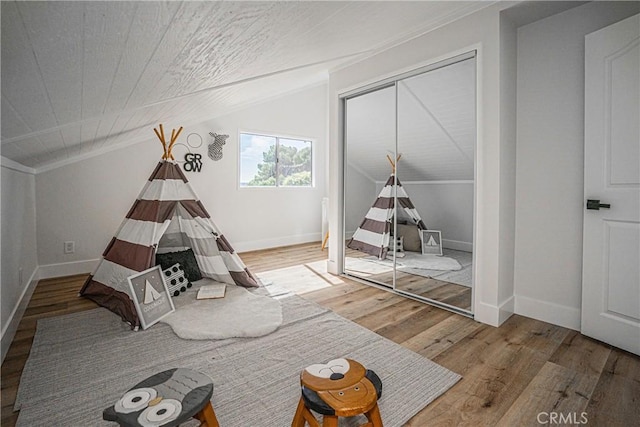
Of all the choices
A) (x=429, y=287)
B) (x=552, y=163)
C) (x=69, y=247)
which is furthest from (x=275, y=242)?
(x=552, y=163)

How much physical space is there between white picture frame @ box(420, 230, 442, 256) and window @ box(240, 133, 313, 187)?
314cm

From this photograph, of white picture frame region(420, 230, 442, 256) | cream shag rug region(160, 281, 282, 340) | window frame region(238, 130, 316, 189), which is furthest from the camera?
window frame region(238, 130, 316, 189)

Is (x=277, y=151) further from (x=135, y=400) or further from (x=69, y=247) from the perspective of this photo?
(x=135, y=400)

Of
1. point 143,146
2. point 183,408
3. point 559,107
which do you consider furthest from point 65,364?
point 559,107

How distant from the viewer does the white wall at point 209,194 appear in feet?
11.4

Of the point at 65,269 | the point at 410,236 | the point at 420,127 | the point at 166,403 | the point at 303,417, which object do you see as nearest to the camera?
the point at 166,403

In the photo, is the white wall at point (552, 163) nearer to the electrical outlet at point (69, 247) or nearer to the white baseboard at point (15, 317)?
the white baseboard at point (15, 317)

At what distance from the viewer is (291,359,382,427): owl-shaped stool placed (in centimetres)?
107

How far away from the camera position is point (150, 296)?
2.35 m

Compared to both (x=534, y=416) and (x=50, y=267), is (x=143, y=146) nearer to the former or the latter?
(x=50, y=267)

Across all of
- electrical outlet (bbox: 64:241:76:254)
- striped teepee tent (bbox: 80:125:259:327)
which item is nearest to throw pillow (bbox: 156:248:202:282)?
striped teepee tent (bbox: 80:125:259:327)

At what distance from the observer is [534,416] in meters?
1.38

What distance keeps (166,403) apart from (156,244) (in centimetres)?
175

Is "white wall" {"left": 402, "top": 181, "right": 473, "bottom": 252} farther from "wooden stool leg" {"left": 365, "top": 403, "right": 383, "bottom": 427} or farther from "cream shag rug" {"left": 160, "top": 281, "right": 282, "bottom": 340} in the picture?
"wooden stool leg" {"left": 365, "top": 403, "right": 383, "bottom": 427}
